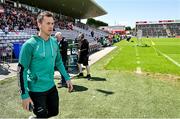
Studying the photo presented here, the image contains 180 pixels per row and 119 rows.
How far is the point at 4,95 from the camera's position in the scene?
9.64 meters

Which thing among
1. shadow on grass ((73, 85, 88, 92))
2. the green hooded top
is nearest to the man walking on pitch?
the green hooded top

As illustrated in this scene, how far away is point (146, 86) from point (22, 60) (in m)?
7.71

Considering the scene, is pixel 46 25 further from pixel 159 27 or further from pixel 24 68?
pixel 159 27

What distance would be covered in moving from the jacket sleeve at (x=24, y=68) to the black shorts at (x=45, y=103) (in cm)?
28

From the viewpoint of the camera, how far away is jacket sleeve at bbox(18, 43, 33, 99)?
4.27 metres

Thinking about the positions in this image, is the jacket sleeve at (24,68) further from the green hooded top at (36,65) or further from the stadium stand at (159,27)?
the stadium stand at (159,27)

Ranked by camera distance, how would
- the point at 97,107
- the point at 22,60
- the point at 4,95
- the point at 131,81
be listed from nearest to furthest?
the point at 22,60, the point at 97,107, the point at 4,95, the point at 131,81

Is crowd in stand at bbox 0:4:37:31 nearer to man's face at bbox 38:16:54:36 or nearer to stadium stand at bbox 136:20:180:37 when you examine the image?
man's face at bbox 38:16:54:36

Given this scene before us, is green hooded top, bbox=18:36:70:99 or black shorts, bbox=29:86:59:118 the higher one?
green hooded top, bbox=18:36:70:99

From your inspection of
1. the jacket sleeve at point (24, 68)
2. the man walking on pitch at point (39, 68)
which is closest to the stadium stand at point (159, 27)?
the man walking on pitch at point (39, 68)

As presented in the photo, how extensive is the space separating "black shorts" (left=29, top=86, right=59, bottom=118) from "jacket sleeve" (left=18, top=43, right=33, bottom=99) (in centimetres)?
28

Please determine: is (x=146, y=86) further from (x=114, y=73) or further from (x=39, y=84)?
(x=39, y=84)

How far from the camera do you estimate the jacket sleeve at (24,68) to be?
4.27 meters

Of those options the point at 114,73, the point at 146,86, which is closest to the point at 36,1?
the point at 114,73
